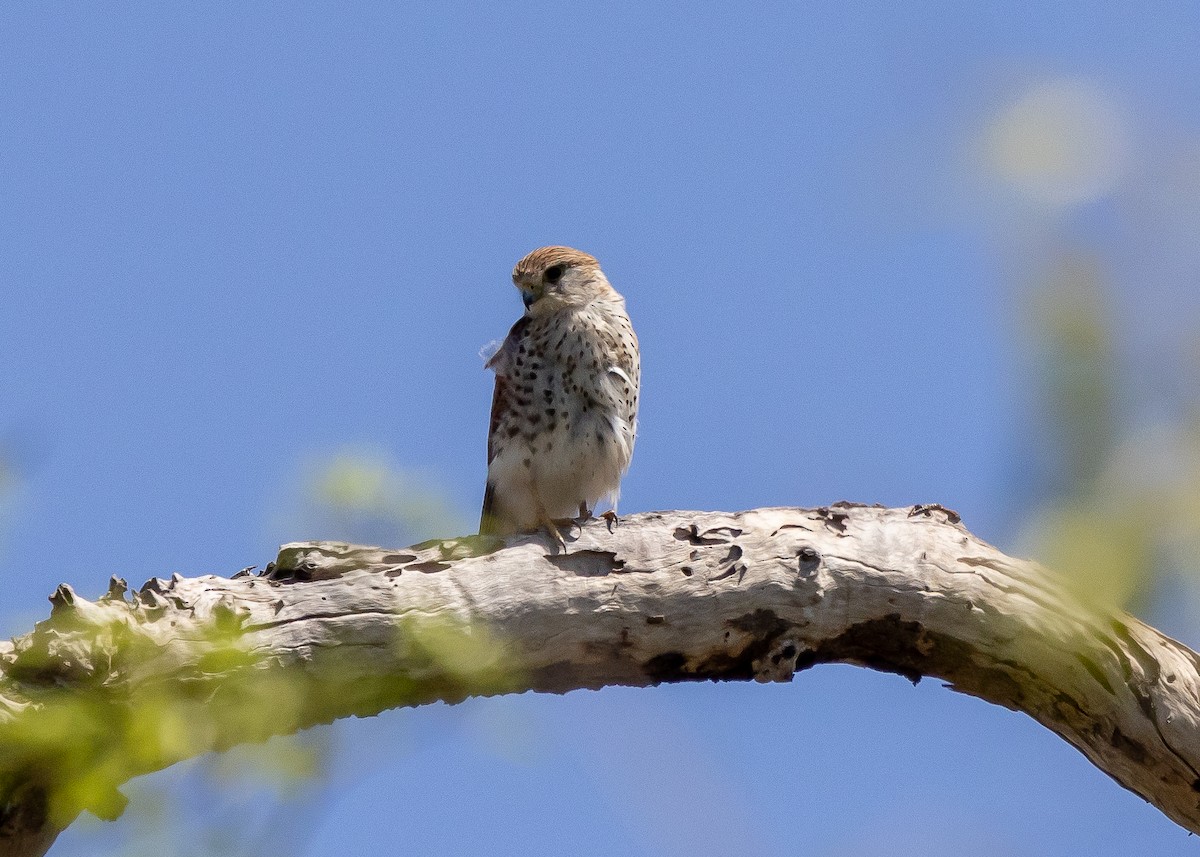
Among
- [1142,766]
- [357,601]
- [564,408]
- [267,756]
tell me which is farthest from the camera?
[564,408]

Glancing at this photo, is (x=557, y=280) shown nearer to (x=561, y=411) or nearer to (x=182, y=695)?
(x=561, y=411)

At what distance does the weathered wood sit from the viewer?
12.6ft

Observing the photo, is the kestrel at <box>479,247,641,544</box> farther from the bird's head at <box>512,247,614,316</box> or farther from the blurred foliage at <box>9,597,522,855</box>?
the blurred foliage at <box>9,597,522,855</box>

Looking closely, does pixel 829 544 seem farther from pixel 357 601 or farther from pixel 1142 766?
pixel 357 601

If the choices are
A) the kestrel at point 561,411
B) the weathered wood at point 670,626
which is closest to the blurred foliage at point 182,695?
the weathered wood at point 670,626

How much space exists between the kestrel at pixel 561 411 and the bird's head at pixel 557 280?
1cm

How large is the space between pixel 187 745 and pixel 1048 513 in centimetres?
219

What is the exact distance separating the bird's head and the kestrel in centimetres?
1

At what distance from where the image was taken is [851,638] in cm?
435

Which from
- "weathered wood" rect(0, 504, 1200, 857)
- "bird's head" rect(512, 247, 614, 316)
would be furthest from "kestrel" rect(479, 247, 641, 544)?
"weathered wood" rect(0, 504, 1200, 857)

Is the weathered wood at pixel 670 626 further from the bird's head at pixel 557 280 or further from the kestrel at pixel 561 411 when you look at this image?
the bird's head at pixel 557 280

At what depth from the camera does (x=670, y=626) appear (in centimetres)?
419

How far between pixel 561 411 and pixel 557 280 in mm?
773

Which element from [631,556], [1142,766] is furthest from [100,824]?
[1142,766]
